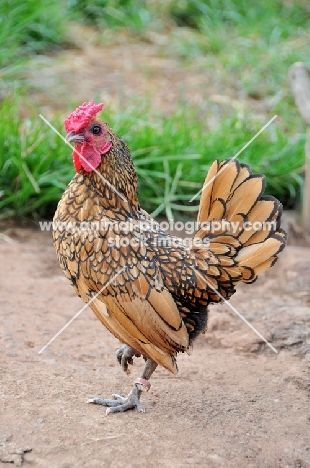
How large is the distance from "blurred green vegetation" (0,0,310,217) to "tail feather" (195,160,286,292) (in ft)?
7.63

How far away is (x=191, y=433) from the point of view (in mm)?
3139

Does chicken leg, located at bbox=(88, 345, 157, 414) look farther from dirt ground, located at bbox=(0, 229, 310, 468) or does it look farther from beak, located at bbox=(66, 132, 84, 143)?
beak, located at bbox=(66, 132, 84, 143)

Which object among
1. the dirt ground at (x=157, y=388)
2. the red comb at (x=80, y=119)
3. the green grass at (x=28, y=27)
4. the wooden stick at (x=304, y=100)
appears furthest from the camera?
the green grass at (x=28, y=27)

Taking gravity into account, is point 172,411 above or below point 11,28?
below

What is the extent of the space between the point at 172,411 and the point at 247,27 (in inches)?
290

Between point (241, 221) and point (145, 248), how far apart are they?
0.50 meters

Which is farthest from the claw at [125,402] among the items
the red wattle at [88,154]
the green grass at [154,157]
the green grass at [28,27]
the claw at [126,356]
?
the green grass at [28,27]

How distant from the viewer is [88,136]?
10.3 feet

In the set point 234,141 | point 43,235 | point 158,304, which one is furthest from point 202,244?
point 234,141

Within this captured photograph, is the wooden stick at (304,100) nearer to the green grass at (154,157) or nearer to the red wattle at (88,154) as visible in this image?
the green grass at (154,157)

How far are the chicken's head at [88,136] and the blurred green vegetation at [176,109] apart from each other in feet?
7.89

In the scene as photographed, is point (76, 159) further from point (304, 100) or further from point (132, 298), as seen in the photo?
point (304, 100)

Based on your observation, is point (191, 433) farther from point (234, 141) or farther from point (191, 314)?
point (234, 141)

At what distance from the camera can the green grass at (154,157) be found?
5.70 m
